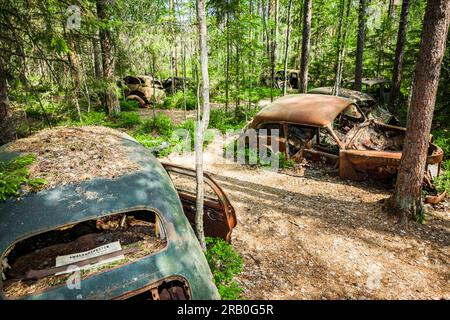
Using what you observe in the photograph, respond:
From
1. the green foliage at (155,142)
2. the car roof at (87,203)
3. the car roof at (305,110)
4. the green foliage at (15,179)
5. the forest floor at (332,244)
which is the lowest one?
the forest floor at (332,244)

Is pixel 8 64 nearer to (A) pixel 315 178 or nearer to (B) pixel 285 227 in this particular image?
(B) pixel 285 227

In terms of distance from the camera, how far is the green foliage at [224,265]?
12.2 feet

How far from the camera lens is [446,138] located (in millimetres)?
9281

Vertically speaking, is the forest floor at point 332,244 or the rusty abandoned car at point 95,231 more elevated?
the rusty abandoned car at point 95,231

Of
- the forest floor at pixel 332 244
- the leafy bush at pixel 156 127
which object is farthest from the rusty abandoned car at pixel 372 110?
the leafy bush at pixel 156 127

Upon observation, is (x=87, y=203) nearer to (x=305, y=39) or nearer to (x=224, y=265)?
(x=224, y=265)

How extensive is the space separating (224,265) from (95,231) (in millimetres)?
1822

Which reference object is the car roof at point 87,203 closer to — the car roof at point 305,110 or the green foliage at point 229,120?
the car roof at point 305,110

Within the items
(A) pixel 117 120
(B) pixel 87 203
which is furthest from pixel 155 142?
(B) pixel 87 203

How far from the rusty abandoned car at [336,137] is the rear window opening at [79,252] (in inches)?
197

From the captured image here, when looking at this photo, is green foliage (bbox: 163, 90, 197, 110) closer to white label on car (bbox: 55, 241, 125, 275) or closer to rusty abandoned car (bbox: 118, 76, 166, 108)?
rusty abandoned car (bbox: 118, 76, 166, 108)

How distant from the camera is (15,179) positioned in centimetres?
253
